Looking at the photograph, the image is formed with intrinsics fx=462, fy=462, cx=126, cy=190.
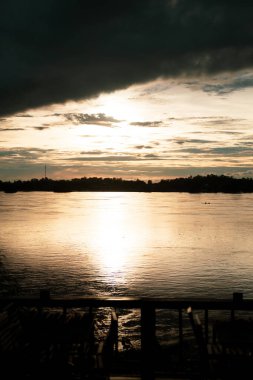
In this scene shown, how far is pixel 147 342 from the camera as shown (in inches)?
266

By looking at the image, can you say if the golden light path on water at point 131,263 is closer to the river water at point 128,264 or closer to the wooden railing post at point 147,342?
the river water at point 128,264

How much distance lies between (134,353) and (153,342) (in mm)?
11395

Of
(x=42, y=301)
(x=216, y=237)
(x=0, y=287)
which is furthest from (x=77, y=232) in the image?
(x=42, y=301)

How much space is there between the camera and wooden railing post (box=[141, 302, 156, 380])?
6691mm

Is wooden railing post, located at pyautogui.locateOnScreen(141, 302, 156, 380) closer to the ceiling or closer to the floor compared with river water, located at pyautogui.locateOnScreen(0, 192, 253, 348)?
closer to the ceiling

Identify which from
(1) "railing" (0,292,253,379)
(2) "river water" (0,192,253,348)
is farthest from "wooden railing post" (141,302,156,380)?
(2) "river water" (0,192,253,348)

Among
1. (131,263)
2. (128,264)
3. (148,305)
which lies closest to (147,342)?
(148,305)

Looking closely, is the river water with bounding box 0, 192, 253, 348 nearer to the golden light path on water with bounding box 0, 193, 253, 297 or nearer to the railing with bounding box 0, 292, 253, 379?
the golden light path on water with bounding box 0, 193, 253, 297

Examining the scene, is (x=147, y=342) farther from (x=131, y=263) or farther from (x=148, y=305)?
(x=131, y=263)

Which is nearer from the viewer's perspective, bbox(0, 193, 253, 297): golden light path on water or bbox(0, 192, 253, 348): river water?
bbox(0, 192, 253, 348): river water

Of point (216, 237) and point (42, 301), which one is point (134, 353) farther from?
point (216, 237)

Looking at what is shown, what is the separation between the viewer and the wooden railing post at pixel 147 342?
22.0 feet

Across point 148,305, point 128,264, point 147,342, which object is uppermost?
point 148,305

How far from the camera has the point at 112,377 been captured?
22.5 ft
